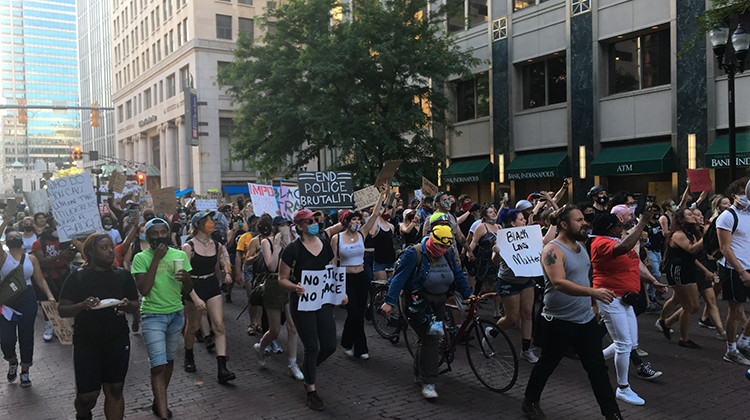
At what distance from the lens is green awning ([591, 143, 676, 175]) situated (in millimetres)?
18875

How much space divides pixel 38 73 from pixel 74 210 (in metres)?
173

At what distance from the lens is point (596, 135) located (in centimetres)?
2139

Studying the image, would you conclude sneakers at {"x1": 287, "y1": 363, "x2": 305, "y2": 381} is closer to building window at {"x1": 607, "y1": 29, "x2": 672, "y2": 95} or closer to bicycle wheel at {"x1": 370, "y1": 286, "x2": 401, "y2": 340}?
bicycle wheel at {"x1": 370, "y1": 286, "x2": 401, "y2": 340}

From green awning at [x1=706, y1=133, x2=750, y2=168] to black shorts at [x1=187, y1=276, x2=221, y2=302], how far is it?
1611 centimetres

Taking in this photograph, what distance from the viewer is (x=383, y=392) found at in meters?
6.46

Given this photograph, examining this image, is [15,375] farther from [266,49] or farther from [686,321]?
[266,49]

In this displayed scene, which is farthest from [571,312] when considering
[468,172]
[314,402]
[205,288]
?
[468,172]

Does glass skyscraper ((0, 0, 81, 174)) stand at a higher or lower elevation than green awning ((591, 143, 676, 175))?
higher

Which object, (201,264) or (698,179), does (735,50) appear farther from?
(201,264)

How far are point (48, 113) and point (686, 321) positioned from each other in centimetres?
17396

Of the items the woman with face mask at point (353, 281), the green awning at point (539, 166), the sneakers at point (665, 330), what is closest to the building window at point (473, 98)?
the green awning at point (539, 166)

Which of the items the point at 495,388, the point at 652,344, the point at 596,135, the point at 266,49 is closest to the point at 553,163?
the point at 596,135

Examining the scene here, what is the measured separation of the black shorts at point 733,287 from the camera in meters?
7.06

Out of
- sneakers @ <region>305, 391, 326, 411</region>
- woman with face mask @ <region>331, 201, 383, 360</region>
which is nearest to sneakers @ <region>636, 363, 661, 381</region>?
woman with face mask @ <region>331, 201, 383, 360</region>
